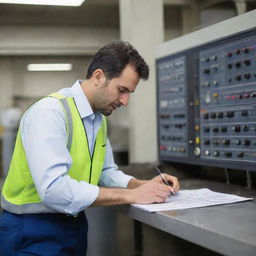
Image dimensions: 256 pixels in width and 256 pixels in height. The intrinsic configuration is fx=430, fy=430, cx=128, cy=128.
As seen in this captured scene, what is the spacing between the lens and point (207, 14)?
8.07 ft

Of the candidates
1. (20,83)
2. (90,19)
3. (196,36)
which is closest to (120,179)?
(196,36)

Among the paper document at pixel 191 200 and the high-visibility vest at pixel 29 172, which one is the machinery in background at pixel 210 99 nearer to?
the paper document at pixel 191 200

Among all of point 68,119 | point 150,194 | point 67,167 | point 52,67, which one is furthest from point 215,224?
point 52,67

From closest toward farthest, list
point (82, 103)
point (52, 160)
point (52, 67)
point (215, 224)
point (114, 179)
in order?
point (215, 224)
point (52, 160)
point (82, 103)
point (114, 179)
point (52, 67)

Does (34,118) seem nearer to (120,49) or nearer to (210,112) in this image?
(120,49)

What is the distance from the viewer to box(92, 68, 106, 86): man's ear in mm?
1471

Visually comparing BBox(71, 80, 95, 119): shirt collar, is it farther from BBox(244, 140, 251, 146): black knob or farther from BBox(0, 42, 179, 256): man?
BBox(244, 140, 251, 146): black knob

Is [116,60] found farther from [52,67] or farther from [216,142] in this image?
[52,67]

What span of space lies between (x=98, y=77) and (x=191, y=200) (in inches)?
20.6

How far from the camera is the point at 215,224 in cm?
112

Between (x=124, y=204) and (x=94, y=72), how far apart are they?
46 cm

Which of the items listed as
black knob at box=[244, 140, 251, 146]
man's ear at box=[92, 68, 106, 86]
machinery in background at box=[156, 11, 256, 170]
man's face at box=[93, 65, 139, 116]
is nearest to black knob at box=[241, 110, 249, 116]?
machinery in background at box=[156, 11, 256, 170]

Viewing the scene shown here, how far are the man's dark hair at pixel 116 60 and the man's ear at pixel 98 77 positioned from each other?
0.04ft

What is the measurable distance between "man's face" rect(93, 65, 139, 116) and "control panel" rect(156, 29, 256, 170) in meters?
0.47
